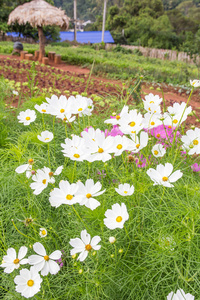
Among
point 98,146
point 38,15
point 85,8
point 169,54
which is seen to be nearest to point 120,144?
point 98,146

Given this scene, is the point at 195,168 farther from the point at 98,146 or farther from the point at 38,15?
the point at 38,15

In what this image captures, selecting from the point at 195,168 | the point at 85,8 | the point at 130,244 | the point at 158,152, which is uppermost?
the point at 85,8

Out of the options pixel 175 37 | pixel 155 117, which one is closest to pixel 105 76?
pixel 155 117

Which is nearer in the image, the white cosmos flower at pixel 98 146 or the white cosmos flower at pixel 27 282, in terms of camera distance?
the white cosmos flower at pixel 27 282

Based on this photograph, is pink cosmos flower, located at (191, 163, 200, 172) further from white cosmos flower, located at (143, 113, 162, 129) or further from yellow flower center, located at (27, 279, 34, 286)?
yellow flower center, located at (27, 279, 34, 286)

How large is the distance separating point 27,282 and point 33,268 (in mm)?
38

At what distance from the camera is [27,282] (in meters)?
0.74

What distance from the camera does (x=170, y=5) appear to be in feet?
150

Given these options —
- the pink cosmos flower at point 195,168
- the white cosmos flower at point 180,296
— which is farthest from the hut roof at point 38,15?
the white cosmos flower at point 180,296

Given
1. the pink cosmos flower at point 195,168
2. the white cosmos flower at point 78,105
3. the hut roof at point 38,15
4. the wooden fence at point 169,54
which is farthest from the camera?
the wooden fence at point 169,54

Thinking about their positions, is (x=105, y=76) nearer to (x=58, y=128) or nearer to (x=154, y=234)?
(x=58, y=128)

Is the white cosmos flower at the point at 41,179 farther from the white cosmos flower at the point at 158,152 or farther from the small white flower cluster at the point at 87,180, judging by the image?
the white cosmos flower at the point at 158,152

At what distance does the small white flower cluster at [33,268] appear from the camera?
28.7 inches

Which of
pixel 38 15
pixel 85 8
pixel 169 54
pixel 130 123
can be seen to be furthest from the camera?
pixel 85 8
